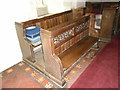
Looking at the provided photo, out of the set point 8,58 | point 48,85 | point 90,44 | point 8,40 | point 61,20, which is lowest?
point 48,85

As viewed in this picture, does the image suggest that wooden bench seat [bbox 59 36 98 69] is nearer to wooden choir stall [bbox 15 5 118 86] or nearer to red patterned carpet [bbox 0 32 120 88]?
wooden choir stall [bbox 15 5 118 86]

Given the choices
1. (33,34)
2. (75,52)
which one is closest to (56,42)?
(75,52)

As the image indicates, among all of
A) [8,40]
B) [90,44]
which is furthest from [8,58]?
[90,44]

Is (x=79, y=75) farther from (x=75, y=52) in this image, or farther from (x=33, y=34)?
(x=33, y=34)

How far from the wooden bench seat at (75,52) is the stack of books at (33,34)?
28.6 inches

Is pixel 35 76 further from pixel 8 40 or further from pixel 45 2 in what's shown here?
pixel 45 2

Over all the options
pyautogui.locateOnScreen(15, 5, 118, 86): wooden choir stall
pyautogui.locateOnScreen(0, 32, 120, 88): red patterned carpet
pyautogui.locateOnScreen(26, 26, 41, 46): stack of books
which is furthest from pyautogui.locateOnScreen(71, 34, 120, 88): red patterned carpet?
pyautogui.locateOnScreen(26, 26, 41, 46): stack of books

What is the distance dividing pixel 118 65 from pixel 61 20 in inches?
75.4

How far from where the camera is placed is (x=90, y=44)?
2635mm

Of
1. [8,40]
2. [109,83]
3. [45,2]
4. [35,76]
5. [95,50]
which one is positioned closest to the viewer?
[109,83]

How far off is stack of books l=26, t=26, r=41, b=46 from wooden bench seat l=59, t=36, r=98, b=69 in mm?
726

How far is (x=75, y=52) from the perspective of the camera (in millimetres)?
2379

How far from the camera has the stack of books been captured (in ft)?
7.95

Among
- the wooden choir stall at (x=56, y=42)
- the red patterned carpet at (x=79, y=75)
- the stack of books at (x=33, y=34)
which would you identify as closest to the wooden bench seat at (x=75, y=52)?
the wooden choir stall at (x=56, y=42)
